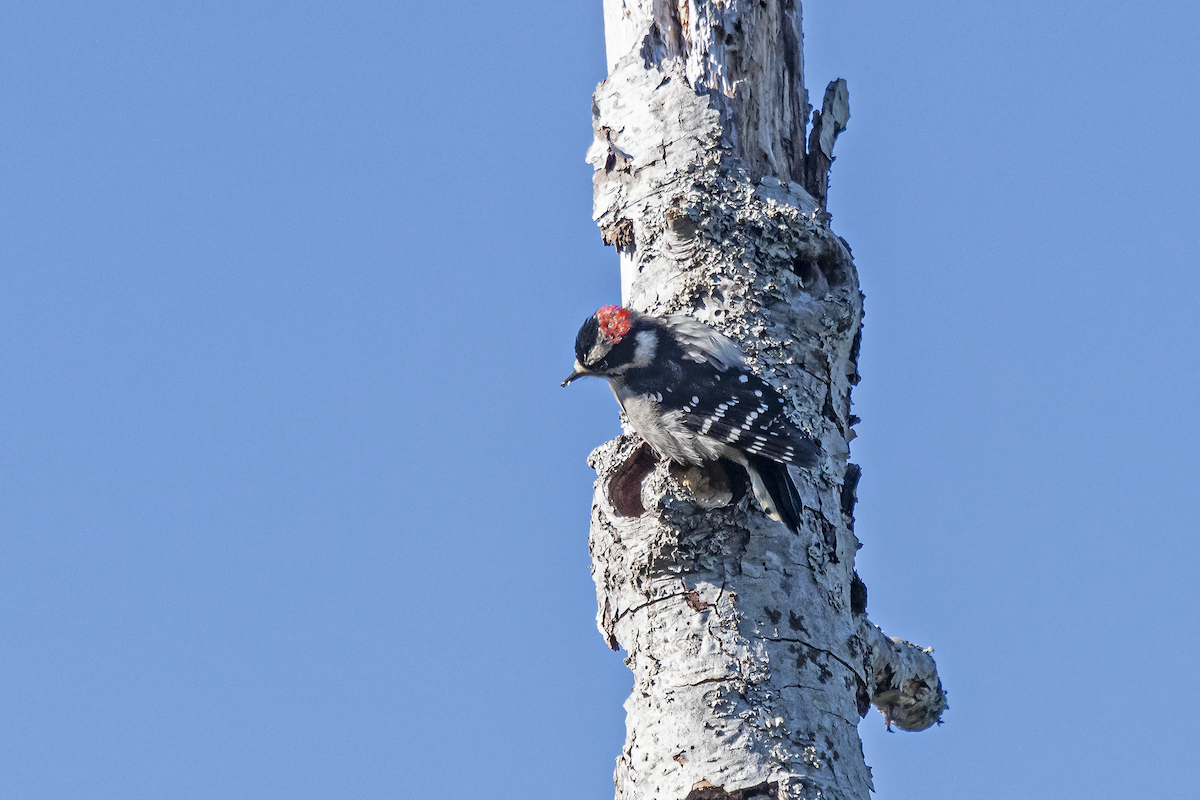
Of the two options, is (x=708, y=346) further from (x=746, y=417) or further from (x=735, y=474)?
(x=735, y=474)

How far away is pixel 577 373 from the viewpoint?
4.07 meters

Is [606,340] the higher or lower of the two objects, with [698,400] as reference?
higher

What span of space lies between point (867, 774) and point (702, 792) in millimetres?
432

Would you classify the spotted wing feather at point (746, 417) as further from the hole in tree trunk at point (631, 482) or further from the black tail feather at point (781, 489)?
the hole in tree trunk at point (631, 482)

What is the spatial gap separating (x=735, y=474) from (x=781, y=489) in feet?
0.56

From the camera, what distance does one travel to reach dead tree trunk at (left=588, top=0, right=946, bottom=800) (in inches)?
113

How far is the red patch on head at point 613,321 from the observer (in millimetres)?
3689

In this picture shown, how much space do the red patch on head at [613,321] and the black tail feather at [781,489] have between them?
24.9 inches

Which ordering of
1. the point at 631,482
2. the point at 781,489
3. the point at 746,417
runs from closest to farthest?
the point at 781,489 → the point at 746,417 → the point at 631,482

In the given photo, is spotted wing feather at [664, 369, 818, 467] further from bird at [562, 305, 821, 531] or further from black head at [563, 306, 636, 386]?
black head at [563, 306, 636, 386]

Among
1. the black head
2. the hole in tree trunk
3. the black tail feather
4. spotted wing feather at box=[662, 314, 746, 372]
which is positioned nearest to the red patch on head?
the black head

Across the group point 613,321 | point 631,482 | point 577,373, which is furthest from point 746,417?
point 577,373

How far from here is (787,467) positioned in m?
3.28

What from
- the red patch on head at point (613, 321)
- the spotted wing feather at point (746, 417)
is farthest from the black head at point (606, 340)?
the spotted wing feather at point (746, 417)
